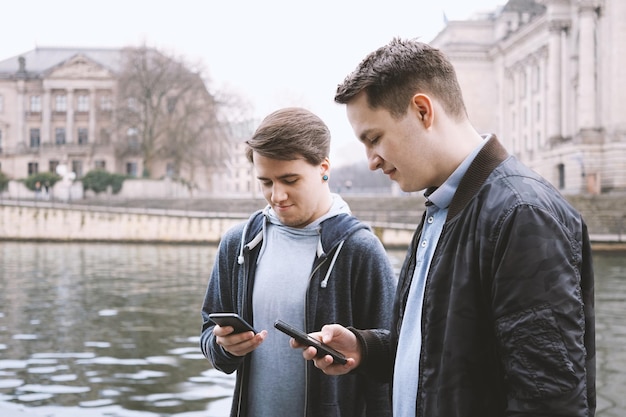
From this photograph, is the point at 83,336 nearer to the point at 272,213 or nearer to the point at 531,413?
the point at 272,213

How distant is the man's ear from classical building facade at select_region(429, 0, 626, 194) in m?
35.0

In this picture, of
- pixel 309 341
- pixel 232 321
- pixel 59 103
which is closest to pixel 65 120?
pixel 59 103

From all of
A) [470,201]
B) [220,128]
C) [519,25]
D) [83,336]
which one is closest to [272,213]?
[470,201]

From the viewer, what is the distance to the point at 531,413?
1828 mm

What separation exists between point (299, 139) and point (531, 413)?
4.76 feet

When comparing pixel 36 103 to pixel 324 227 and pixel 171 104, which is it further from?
pixel 324 227

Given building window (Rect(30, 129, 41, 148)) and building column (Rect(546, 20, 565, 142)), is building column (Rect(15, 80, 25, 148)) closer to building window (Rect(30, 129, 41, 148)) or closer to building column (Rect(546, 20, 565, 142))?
building window (Rect(30, 129, 41, 148))

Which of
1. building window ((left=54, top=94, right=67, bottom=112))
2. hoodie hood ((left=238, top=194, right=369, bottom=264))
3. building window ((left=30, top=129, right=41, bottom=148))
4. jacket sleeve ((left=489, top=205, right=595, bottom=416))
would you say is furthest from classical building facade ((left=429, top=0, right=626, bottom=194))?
building window ((left=30, top=129, right=41, bottom=148))

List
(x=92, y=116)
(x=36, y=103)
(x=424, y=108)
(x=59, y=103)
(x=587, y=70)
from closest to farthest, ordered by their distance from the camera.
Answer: (x=424, y=108) < (x=587, y=70) < (x=92, y=116) < (x=59, y=103) < (x=36, y=103)

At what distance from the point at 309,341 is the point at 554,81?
57877mm

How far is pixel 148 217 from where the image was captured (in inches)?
1817

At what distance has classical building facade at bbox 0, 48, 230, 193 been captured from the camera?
71438 mm

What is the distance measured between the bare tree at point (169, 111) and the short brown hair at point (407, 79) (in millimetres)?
58292

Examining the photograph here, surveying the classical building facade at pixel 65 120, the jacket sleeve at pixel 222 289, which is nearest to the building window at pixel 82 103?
the classical building facade at pixel 65 120
